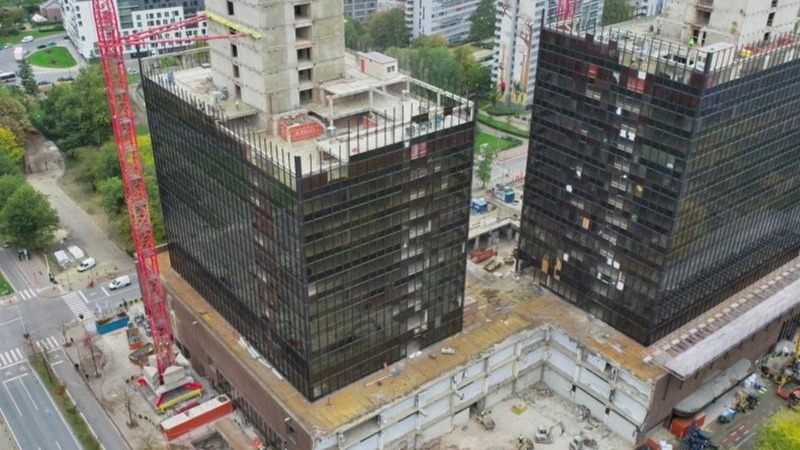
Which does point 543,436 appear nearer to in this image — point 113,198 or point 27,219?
point 113,198

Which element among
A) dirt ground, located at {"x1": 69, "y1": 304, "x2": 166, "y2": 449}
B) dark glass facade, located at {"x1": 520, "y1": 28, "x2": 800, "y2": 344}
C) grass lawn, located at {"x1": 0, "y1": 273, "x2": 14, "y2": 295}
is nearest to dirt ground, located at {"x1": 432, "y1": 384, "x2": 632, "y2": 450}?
dark glass facade, located at {"x1": 520, "y1": 28, "x2": 800, "y2": 344}

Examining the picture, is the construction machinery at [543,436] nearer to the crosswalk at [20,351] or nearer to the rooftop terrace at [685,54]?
the rooftop terrace at [685,54]

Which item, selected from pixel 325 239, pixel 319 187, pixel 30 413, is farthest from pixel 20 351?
pixel 319 187

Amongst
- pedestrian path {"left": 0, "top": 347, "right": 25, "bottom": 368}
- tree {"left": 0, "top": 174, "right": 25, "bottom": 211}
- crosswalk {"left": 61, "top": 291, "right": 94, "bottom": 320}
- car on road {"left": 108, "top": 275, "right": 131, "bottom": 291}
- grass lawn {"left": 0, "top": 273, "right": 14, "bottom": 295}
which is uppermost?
tree {"left": 0, "top": 174, "right": 25, "bottom": 211}

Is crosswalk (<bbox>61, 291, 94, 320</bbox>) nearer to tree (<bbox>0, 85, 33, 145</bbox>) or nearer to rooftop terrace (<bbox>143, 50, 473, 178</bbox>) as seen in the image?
rooftop terrace (<bbox>143, 50, 473, 178</bbox>)

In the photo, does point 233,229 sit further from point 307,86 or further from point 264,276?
point 307,86

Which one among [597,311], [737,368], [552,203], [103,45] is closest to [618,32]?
[552,203]
